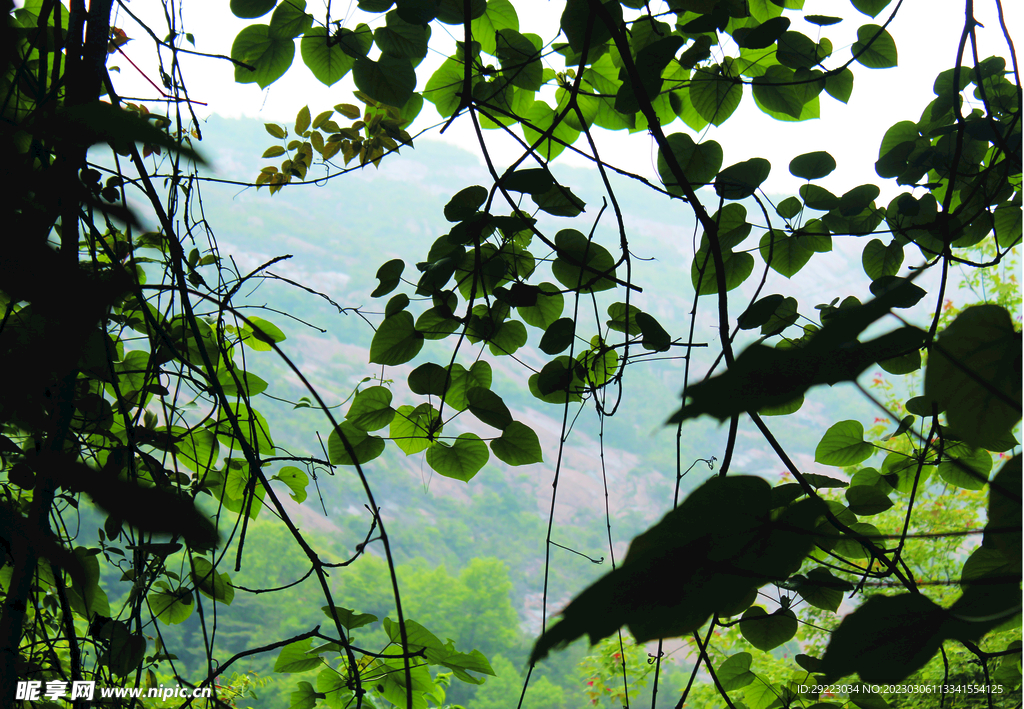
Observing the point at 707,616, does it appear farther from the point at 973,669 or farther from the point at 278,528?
the point at 278,528

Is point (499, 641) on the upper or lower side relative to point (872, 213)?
upper

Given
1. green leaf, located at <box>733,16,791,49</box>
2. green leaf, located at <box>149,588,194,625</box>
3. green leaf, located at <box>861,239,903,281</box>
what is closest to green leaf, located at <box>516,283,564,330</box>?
green leaf, located at <box>733,16,791,49</box>

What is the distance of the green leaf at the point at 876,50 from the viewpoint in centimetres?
72

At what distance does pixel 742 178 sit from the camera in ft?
2.20

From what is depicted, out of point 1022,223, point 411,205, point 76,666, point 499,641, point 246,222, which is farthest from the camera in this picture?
point 411,205

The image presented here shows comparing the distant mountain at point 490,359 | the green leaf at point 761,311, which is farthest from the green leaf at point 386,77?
the distant mountain at point 490,359

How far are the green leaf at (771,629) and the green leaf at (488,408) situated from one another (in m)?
0.32

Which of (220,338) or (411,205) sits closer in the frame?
(220,338)

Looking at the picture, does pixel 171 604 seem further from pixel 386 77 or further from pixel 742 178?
pixel 742 178

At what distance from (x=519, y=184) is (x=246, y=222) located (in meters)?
28.2

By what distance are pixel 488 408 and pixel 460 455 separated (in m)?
0.09

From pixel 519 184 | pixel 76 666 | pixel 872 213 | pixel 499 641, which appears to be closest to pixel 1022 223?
pixel 872 213

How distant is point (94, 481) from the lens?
11cm

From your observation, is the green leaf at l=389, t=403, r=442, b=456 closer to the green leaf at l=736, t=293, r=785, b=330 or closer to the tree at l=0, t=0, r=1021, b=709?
the tree at l=0, t=0, r=1021, b=709
